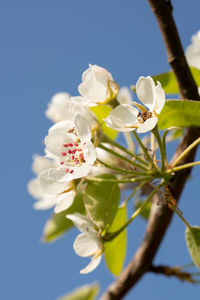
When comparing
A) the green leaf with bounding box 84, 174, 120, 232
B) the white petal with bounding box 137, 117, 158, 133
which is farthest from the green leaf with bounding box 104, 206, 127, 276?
the white petal with bounding box 137, 117, 158, 133

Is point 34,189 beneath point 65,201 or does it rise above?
beneath

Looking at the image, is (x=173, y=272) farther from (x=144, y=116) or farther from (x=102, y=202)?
(x=144, y=116)

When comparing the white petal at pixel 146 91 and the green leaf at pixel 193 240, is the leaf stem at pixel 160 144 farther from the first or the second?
the green leaf at pixel 193 240

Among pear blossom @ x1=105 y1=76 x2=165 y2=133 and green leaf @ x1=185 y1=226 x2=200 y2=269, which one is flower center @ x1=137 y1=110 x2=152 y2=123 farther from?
green leaf @ x1=185 y1=226 x2=200 y2=269

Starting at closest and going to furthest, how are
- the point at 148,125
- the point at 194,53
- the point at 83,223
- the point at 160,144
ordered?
the point at 148,125 < the point at 160,144 < the point at 83,223 < the point at 194,53

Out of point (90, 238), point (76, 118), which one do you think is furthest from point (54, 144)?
point (90, 238)

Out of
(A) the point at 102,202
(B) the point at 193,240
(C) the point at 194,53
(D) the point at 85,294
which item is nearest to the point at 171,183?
(B) the point at 193,240

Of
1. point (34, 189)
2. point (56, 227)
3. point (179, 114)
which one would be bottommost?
point (56, 227)

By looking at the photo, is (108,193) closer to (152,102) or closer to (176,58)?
(152,102)
